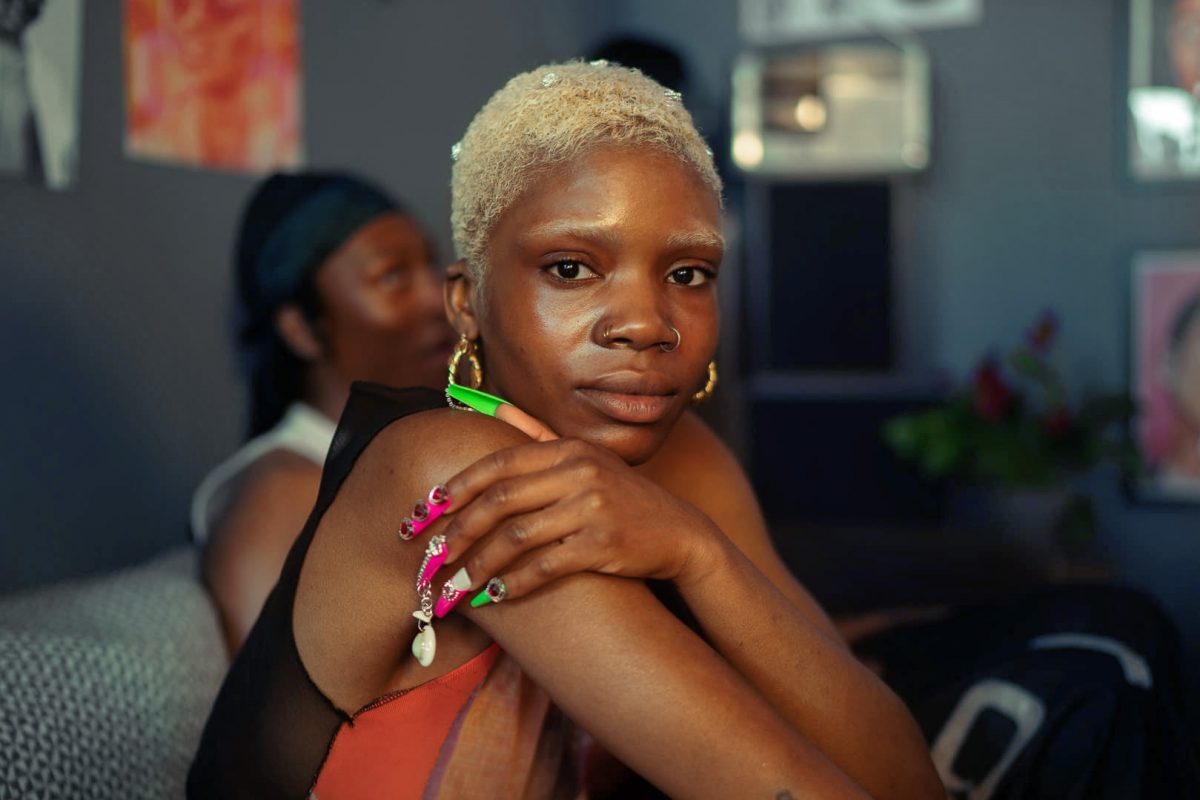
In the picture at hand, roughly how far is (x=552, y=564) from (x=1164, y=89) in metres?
3.63

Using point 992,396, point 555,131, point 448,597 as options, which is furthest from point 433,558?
point 992,396

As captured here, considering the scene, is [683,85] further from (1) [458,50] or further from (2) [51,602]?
(2) [51,602]

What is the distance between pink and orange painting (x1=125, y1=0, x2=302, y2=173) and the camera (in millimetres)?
1884

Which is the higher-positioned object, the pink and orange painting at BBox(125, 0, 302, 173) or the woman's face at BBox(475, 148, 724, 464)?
the pink and orange painting at BBox(125, 0, 302, 173)

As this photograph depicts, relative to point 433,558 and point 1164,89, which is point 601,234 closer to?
point 433,558

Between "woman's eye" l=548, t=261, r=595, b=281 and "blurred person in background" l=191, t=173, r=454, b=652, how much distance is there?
1.02 m

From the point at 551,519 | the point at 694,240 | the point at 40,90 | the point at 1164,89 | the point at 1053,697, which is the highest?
the point at 1164,89

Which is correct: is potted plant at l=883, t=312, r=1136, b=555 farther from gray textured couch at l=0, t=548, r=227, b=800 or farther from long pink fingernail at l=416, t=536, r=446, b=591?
long pink fingernail at l=416, t=536, r=446, b=591

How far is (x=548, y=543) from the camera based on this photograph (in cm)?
82

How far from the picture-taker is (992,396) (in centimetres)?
321

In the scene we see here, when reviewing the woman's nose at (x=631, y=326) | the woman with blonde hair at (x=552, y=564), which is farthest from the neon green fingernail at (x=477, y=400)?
the woman's nose at (x=631, y=326)

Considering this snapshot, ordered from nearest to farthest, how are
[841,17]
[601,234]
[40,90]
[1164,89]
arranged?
[601,234] → [40,90] → [1164,89] → [841,17]

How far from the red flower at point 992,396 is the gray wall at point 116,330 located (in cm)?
191

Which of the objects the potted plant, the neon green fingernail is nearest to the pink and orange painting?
the neon green fingernail
